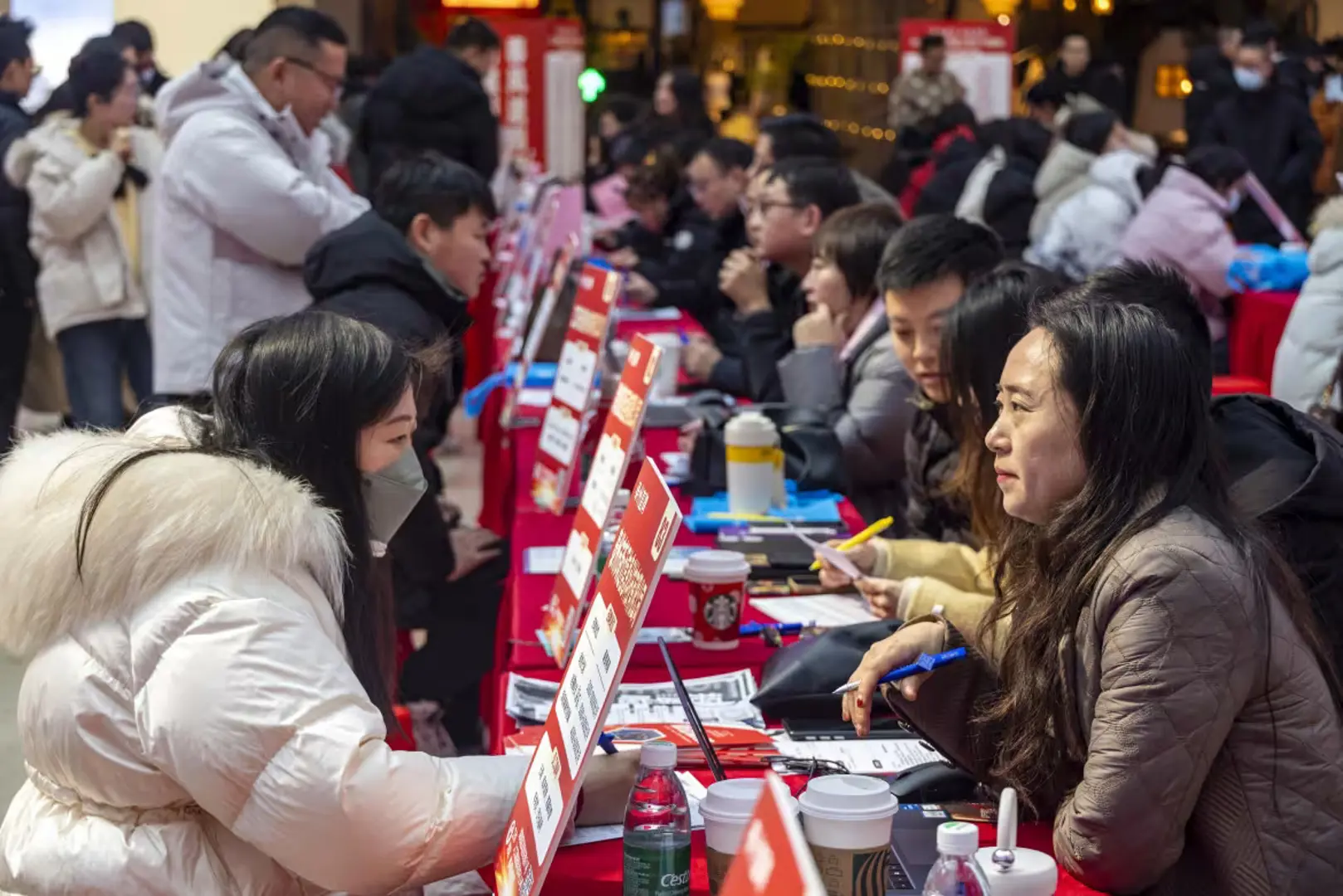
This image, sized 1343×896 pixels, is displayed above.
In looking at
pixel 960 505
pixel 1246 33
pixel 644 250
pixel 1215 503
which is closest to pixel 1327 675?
pixel 1215 503

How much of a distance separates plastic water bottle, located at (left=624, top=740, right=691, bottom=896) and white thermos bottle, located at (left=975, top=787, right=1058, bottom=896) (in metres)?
0.29

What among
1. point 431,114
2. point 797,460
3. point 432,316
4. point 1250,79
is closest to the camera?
point 432,316

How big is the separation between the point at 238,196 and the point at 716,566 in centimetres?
237

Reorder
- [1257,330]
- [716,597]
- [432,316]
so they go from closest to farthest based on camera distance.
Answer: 1. [716,597]
2. [432,316]
3. [1257,330]

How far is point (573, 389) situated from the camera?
3557 mm

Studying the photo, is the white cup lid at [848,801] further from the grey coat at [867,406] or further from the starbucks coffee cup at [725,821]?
Result: the grey coat at [867,406]

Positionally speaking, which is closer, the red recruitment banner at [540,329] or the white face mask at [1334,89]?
the red recruitment banner at [540,329]

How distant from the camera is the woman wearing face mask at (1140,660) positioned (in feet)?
5.43

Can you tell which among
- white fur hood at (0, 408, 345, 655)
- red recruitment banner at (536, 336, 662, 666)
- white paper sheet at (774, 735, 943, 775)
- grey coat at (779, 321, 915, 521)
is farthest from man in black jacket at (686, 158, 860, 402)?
white fur hood at (0, 408, 345, 655)

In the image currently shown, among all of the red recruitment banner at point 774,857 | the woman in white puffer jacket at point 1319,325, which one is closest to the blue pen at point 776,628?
the red recruitment banner at point 774,857

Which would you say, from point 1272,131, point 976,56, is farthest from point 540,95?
point 1272,131

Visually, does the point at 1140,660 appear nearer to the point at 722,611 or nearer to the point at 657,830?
the point at 657,830

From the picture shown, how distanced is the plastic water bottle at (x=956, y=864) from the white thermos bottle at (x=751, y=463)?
78.5 inches

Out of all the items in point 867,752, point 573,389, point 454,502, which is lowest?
point 454,502
